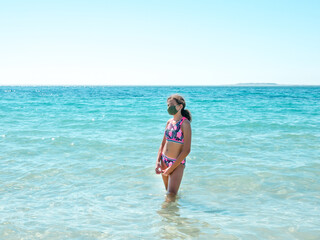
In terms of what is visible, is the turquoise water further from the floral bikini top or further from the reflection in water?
the floral bikini top

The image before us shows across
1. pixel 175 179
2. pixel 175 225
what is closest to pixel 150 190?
pixel 175 179

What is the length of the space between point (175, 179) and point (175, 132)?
838 mm

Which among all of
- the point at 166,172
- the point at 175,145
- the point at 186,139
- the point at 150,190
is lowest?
the point at 150,190

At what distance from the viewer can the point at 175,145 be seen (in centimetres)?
516

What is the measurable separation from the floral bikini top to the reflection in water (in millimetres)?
1132

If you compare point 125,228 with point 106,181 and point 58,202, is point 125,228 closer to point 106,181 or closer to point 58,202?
point 58,202

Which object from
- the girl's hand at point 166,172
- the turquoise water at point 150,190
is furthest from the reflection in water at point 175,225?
the girl's hand at point 166,172

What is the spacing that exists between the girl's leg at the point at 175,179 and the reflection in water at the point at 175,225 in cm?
29

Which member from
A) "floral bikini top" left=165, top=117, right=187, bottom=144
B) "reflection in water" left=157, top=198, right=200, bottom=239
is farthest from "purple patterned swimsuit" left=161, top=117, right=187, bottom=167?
"reflection in water" left=157, top=198, right=200, bottom=239

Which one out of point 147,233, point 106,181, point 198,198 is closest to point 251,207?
point 198,198

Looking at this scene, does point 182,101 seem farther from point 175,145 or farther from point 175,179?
point 175,179

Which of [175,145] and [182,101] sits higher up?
[182,101]

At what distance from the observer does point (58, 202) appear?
535 cm

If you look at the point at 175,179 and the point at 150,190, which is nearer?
the point at 175,179
